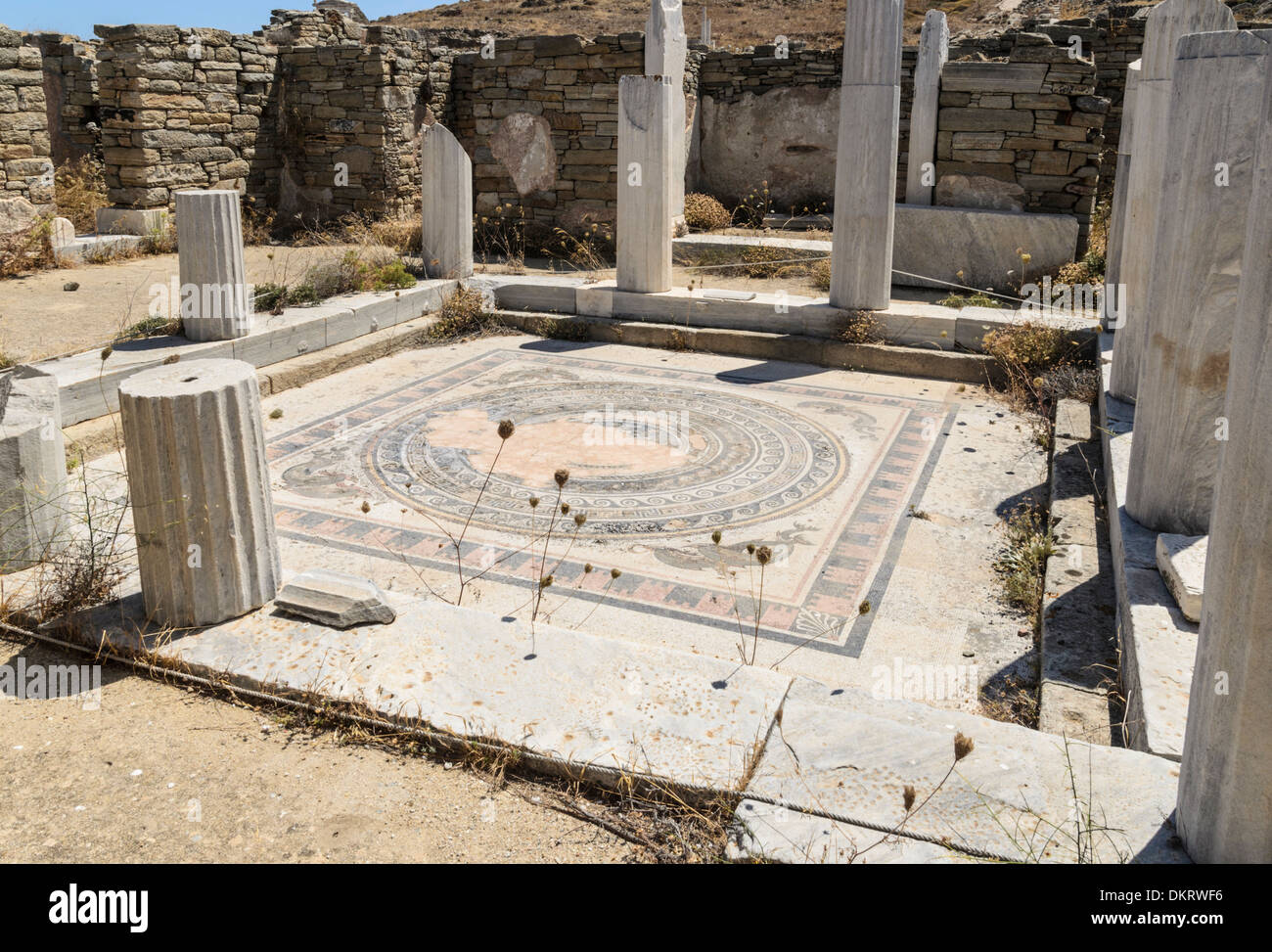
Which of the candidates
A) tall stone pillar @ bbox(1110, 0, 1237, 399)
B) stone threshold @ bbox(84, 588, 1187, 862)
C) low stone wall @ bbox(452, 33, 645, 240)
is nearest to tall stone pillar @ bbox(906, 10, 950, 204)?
low stone wall @ bbox(452, 33, 645, 240)

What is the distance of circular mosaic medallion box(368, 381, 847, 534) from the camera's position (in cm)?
526

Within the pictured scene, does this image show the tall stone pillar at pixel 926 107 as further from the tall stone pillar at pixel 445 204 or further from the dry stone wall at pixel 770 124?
the tall stone pillar at pixel 445 204

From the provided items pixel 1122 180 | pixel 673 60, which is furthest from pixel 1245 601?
pixel 673 60

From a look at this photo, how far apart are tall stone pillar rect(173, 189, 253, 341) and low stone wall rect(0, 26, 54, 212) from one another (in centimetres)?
412

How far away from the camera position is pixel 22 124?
9.95 meters

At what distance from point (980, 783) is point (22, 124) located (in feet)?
36.2

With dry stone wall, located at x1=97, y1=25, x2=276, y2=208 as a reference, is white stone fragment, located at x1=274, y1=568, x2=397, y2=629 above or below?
below

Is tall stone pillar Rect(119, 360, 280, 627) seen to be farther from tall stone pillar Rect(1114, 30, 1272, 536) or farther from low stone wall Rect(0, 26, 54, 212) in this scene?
low stone wall Rect(0, 26, 54, 212)

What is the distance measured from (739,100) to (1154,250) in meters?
10.7

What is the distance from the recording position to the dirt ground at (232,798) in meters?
2.47

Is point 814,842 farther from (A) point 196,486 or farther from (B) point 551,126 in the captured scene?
(B) point 551,126

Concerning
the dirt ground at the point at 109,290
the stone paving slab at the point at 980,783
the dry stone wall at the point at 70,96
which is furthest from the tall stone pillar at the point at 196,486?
the dry stone wall at the point at 70,96

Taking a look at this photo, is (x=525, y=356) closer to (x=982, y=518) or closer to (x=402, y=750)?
(x=982, y=518)

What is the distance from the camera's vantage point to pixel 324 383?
24.7ft
